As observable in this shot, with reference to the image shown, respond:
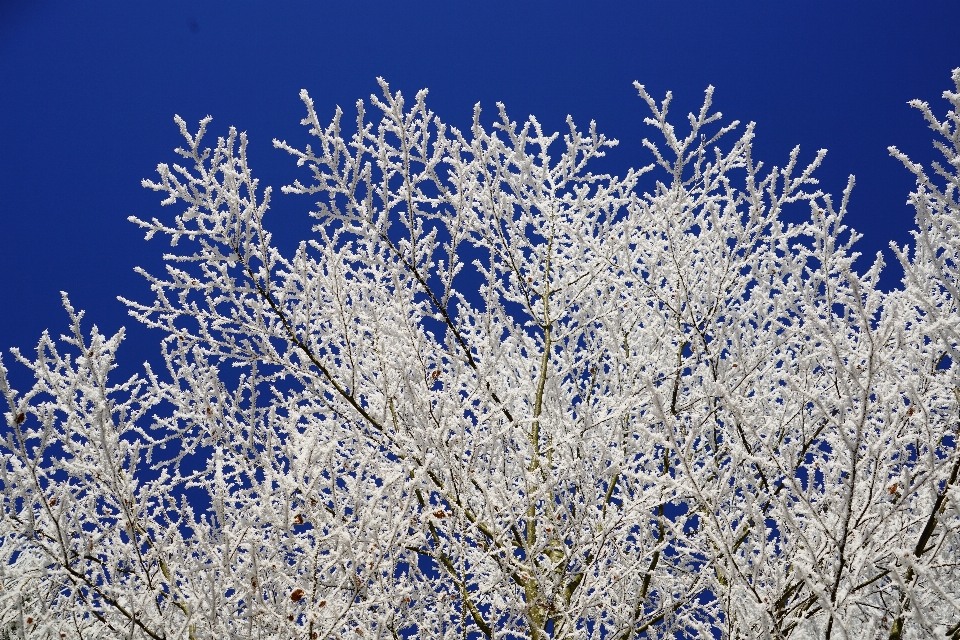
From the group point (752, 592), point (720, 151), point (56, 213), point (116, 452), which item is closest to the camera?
point (752, 592)

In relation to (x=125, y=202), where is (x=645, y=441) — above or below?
below

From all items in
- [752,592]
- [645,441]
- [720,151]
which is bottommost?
[752,592]

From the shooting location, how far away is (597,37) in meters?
37.9

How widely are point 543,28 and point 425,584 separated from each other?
40.1m

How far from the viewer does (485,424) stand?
359 centimetres

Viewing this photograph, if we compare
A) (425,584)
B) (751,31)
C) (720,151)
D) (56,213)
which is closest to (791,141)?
(751,31)

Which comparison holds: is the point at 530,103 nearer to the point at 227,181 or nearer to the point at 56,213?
the point at 56,213

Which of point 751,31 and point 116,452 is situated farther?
point 751,31

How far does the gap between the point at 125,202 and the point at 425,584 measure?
43889 mm

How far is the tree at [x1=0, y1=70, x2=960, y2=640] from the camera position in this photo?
7.95 ft

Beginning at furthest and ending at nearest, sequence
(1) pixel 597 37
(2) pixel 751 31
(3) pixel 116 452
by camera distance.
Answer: (1) pixel 597 37 < (2) pixel 751 31 < (3) pixel 116 452

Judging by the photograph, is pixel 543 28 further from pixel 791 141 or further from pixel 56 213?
pixel 56 213

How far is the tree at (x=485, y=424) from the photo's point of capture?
7.95ft

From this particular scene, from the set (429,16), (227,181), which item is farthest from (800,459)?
(429,16)
